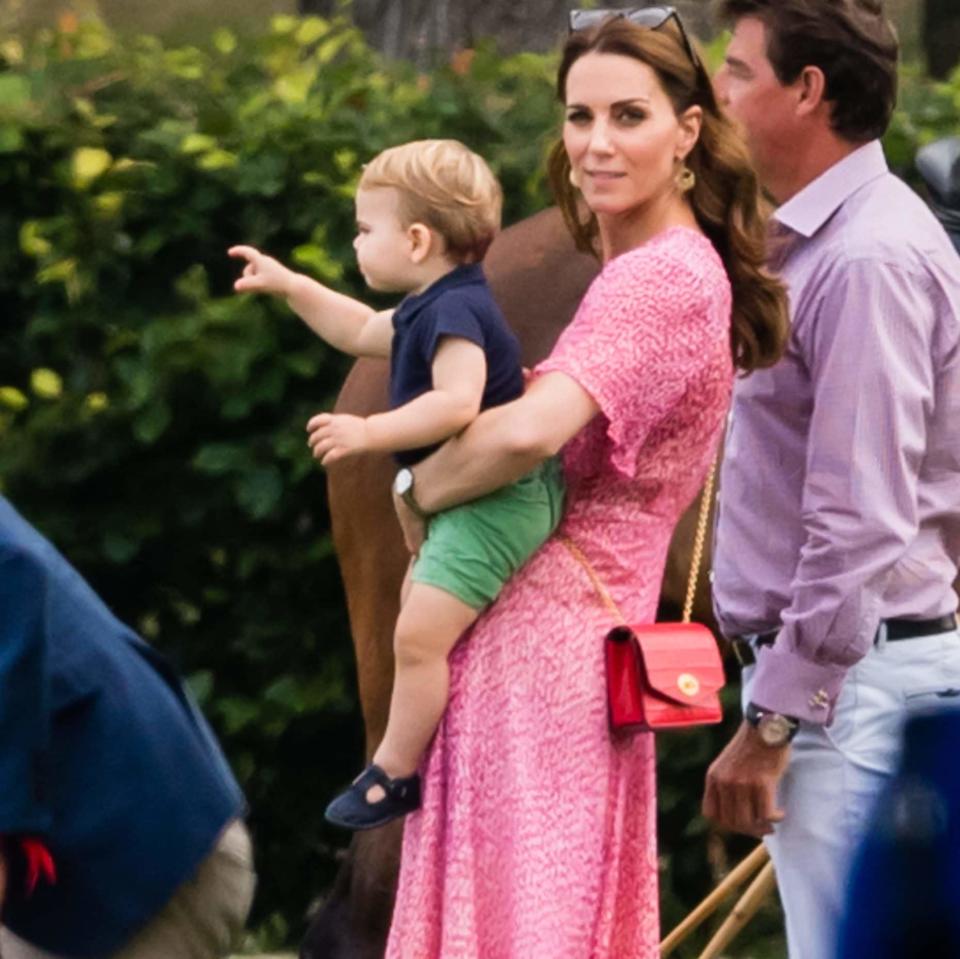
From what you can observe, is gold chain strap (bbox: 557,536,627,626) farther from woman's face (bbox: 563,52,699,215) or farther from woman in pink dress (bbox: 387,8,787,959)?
woman's face (bbox: 563,52,699,215)

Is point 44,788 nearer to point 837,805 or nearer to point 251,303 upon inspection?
point 837,805

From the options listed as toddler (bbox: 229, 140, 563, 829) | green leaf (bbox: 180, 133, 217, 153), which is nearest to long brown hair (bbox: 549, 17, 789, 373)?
toddler (bbox: 229, 140, 563, 829)

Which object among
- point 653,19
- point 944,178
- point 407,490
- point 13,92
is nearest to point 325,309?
point 407,490

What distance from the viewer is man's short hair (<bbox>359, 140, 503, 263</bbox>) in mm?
4371

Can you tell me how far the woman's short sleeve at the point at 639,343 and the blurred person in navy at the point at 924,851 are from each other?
186cm

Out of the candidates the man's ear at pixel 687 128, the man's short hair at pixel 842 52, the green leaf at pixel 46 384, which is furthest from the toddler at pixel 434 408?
the green leaf at pixel 46 384

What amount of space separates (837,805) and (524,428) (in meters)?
0.70

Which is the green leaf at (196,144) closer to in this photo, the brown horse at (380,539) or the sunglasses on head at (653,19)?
the brown horse at (380,539)

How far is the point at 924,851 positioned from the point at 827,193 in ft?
7.21

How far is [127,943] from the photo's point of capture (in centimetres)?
385

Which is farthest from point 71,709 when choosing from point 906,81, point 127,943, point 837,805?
point 906,81

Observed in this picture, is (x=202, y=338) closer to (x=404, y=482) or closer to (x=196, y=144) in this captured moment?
(x=196, y=144)

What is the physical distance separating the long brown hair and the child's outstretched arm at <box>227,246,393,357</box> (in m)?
0.46

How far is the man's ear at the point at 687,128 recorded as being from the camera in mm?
4410
